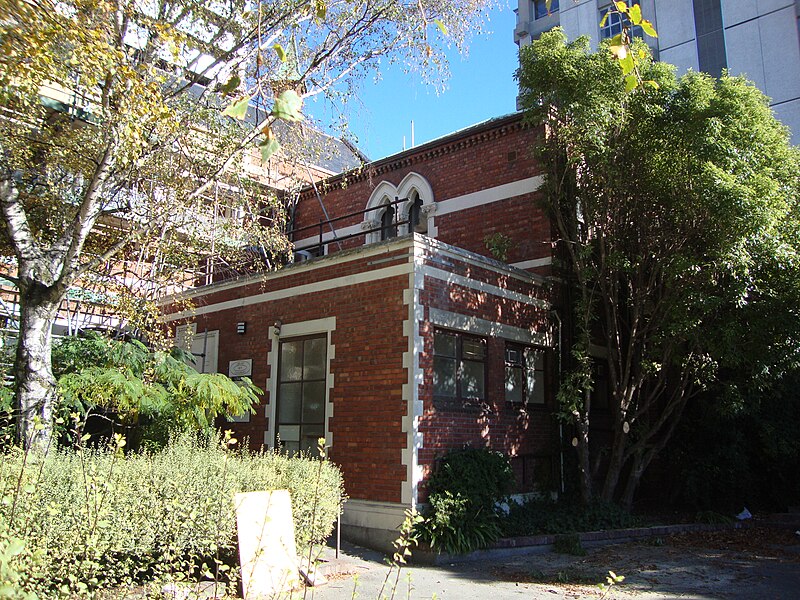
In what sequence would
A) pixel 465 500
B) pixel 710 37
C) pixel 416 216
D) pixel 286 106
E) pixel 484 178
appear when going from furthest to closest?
pixel 710 37 → pixel 416 216 → pixel 484 178 → pixel 465 500 → pixel 286 106

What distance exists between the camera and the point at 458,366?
11.3m

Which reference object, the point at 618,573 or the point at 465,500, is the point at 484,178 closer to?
the point at 465,500

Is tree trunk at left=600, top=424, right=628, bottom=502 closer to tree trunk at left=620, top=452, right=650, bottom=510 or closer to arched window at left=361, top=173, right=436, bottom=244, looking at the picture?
tree trunk at left=620, top=452, right=650, bottom=510

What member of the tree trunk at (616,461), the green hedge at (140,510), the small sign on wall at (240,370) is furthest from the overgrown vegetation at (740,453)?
the small sign on wall at (240,370)

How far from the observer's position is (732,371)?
1309cm

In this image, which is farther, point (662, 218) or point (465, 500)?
point (662, 218)

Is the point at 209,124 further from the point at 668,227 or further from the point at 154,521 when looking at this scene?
the point at 668,227

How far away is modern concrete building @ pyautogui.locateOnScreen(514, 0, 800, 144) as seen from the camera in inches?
1110

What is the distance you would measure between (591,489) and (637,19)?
1097 centimetres

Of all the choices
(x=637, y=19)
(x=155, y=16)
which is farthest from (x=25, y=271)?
(x=637, y=19)

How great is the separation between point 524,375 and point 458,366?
6.62ft

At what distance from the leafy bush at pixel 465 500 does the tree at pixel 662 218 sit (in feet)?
8.24

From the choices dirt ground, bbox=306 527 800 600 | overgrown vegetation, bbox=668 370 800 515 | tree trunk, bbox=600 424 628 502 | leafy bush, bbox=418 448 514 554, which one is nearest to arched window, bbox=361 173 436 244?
tree trunk, bbox=600 424 628 502

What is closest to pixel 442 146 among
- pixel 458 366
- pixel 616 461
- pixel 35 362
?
pixel 458 366
